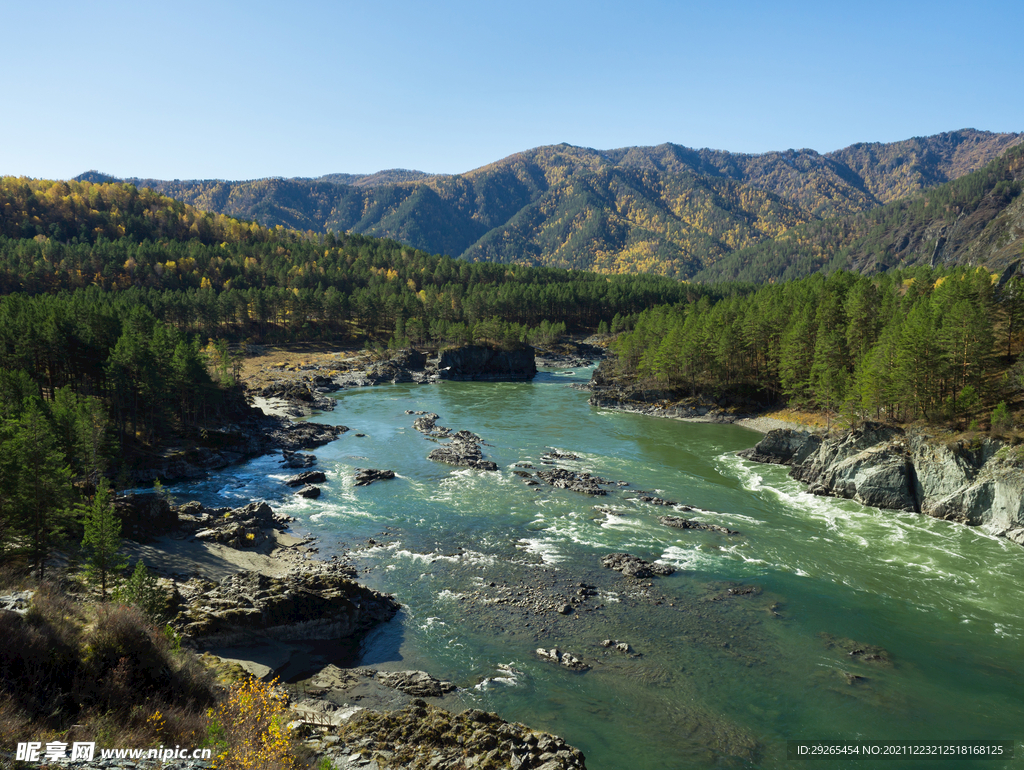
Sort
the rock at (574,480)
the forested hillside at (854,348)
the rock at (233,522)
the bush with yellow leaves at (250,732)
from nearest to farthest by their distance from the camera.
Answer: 1. the bush with yellow leaves at (250,732)
2. the rock at (233,522)
3. the rock at (574,480)
4. the forested hillside at (854,348)

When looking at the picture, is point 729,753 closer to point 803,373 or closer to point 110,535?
point 110,535

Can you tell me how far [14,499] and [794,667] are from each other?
45.9 m

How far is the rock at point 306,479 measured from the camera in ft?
195

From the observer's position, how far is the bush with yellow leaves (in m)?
14.6

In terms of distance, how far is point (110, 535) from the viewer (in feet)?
93.9

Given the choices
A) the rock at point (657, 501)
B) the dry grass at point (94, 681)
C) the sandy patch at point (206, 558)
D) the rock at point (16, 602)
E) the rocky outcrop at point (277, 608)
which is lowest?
the sandy patch at point (206, 558)

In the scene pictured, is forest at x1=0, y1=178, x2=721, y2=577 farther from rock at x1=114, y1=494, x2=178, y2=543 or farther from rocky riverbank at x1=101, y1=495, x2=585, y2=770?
rocky riverbank at x1=101, y1=495, x2=585, y2=770

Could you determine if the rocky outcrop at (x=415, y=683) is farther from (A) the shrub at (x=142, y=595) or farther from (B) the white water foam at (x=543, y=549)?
(B) the white water foam at (x=543, y=549)

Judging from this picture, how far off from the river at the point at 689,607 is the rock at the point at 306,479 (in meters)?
1.52

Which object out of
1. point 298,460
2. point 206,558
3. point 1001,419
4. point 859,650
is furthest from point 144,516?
point 1001,419

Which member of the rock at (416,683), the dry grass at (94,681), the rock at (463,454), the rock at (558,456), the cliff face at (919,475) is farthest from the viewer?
the rock at (558,456)

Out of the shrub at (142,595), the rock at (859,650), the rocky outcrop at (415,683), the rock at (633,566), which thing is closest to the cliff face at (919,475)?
the rock at (859,650)

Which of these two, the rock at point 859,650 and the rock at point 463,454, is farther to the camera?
the rock at point 463,454

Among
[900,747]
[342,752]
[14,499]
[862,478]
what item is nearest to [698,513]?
[862,478]
